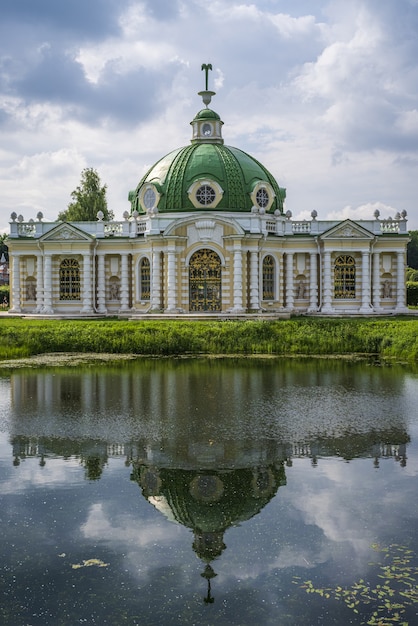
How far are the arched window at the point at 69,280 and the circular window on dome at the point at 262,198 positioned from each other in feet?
38.2

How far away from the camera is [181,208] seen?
42.9 m

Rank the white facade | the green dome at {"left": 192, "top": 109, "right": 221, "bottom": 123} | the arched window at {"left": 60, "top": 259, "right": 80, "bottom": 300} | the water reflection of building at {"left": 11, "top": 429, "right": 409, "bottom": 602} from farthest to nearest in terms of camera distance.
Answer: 1. the green dome at {"left": 192, "top": 109, "right": 221, "bottom": 123}
2. the arched window at {"left": 60, "top": 259, "right": 80, "bottom": 300}
3. the white facade
4. the water reflection of building at {"left": 11, "top": 429, "right": 409, "bottom": 602}

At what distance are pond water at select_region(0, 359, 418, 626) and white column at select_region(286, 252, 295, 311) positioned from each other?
25379mm

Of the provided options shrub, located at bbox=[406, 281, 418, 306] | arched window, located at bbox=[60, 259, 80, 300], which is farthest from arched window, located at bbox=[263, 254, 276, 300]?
shrub, located at bbox=[406, 281, 418, 306]

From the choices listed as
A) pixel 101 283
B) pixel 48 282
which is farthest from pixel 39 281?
pixel 101 283

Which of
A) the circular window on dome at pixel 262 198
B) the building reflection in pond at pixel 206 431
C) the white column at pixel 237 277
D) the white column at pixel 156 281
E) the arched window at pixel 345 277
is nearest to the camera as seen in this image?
the building reflection in pond at pixel 206 431

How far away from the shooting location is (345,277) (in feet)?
143

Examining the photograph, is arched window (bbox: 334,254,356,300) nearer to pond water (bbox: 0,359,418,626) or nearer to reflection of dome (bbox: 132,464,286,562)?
pond water (bbox: 0,359,418,626)

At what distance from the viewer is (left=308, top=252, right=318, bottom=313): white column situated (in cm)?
4369

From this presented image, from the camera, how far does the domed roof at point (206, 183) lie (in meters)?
42.8

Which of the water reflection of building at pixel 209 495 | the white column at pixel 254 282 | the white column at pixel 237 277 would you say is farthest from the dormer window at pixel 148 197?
the water reflection of building at pixel 209 495

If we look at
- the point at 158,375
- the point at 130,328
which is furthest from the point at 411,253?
the point at 158,375

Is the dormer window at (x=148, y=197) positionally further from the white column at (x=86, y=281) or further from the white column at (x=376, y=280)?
the white column at (x=376, y=280)

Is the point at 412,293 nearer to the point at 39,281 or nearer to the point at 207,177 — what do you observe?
the point at 207,177
